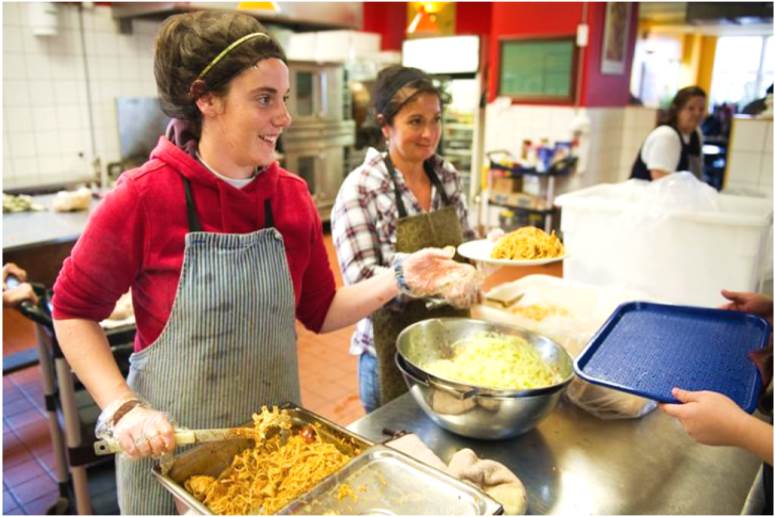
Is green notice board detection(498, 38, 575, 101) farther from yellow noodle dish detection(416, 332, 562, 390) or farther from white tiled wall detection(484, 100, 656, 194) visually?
yellow noodle dish detection(416, 332, 562, 390)

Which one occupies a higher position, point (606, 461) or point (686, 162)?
point (686, 162)

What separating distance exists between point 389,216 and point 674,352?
986mm

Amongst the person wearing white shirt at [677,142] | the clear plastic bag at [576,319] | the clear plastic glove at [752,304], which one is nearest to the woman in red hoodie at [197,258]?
Result: the clear plastic bag at [576,319]

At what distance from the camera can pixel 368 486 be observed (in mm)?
1140

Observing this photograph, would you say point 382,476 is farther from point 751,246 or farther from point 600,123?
point 600,123

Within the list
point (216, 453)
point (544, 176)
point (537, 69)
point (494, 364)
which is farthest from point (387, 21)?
point (216, 453)

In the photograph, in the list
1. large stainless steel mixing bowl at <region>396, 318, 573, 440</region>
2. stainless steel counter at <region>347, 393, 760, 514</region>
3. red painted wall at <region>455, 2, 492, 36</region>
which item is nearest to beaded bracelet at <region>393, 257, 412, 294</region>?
large stainless steel mixing bowl at <region>396, 318, 573, 440</region>

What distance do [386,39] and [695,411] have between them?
7606mm

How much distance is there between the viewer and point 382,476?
115 centimetres

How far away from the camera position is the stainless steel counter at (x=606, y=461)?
1.29m

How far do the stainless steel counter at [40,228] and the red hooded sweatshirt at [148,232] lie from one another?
204cm

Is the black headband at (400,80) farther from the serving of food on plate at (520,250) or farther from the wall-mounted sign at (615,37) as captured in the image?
the wall-mounted sign at (615,37)

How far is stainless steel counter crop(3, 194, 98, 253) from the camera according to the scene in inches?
119

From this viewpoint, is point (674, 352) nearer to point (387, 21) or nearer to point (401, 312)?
point (401, 312)
